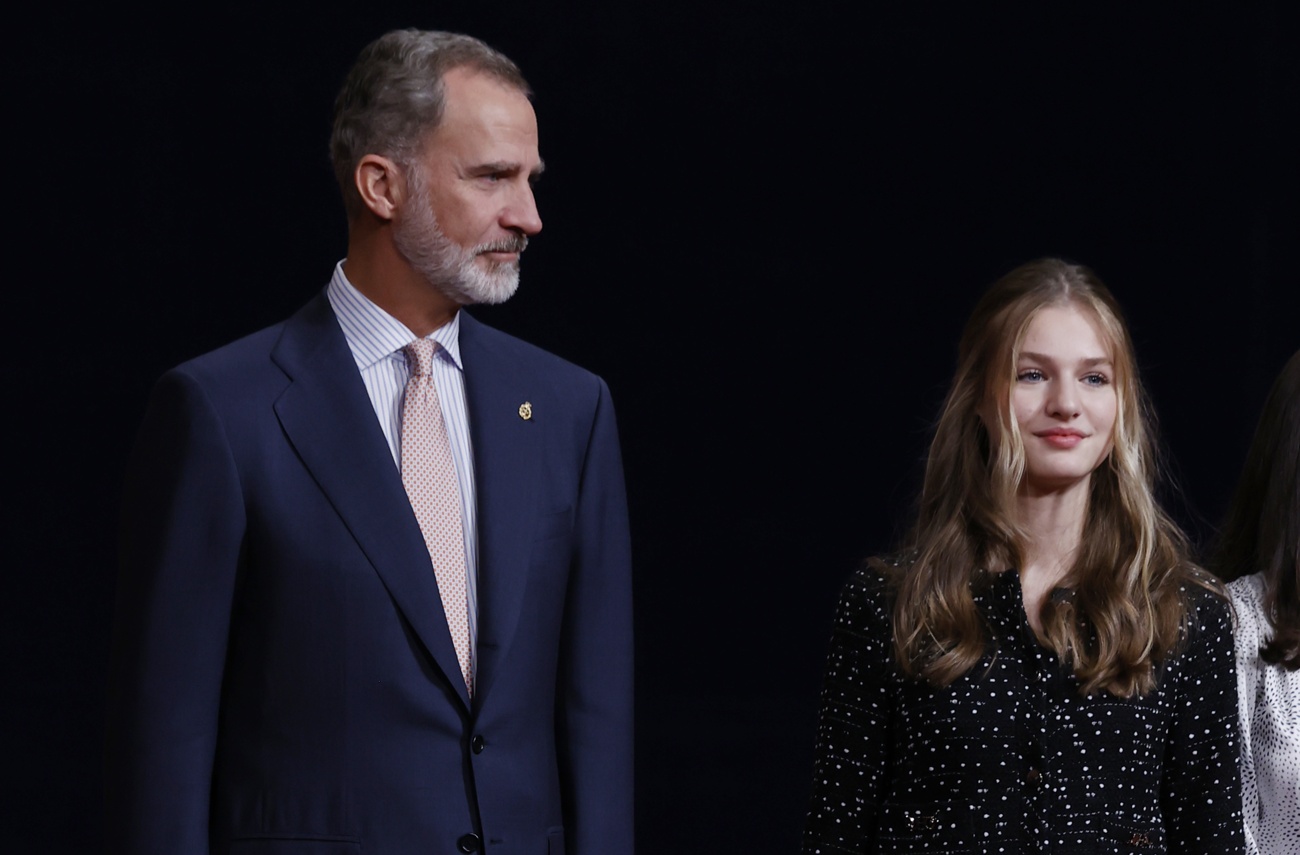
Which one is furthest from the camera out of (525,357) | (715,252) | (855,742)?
(715,252)

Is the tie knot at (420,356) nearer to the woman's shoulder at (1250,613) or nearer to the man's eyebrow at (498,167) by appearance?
the man's eyebrow at (498,167)

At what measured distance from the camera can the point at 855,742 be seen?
2.38 m

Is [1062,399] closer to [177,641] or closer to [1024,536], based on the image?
[1024,536]

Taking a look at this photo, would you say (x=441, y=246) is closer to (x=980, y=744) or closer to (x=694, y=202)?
(x=980, y=744)

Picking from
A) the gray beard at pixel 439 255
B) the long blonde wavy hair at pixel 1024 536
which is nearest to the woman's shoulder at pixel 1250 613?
the long blonde wavy hair at pixel 1024 536

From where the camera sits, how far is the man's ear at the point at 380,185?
2164 millimetres

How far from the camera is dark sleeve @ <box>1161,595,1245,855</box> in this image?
7.68 feet

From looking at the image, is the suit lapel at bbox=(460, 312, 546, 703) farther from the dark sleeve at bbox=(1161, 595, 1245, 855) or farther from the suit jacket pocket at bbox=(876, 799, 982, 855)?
the dark sleeve at bbox=(1161, 595, 1245, 855)

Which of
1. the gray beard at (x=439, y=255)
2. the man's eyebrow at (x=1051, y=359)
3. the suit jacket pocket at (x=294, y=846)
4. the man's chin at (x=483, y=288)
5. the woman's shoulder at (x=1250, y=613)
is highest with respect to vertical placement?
the gray beard at (x=439, y=255)

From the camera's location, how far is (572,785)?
86.0 inches

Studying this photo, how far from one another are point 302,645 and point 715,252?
221 centimetres

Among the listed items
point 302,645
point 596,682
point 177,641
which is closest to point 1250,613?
point 596,682

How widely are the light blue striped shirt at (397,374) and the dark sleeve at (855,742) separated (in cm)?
56

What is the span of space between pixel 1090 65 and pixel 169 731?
293 cm
